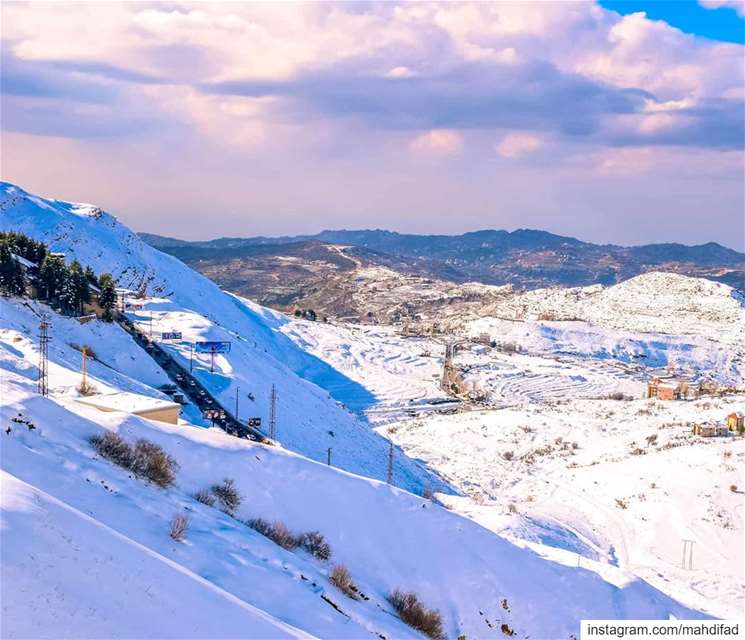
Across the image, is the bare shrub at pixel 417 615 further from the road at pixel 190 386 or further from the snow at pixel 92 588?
the road at pixel 190 386

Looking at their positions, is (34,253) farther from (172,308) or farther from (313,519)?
(313,519)

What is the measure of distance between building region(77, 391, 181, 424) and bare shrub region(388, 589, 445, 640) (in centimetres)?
1111

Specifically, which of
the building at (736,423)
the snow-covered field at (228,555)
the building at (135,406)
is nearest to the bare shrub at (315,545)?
the snow-covered field at (228,555)

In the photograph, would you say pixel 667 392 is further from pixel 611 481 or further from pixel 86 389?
pixel 86 389

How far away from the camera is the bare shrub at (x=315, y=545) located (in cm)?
1738

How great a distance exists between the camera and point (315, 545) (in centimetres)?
1759

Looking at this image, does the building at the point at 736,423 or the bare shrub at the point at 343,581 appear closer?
the bare shrub at the point at 343,581

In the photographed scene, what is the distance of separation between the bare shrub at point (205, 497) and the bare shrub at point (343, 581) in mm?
3387

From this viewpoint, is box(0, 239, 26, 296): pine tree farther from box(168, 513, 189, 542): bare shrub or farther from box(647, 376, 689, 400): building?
box(647, 376, 689, 400): building

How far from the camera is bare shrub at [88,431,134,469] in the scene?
16844mm

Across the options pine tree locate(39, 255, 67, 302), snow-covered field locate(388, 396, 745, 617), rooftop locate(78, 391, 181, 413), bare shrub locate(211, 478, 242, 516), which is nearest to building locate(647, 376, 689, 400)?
snow-covered field locate(388, 396, 745, 617)

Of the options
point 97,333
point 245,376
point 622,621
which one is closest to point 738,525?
point 622,621

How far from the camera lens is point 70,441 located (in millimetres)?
16703

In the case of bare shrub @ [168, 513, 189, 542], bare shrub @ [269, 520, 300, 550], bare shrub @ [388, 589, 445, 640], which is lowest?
bare shrub @ [388, 589, 445, 640]
